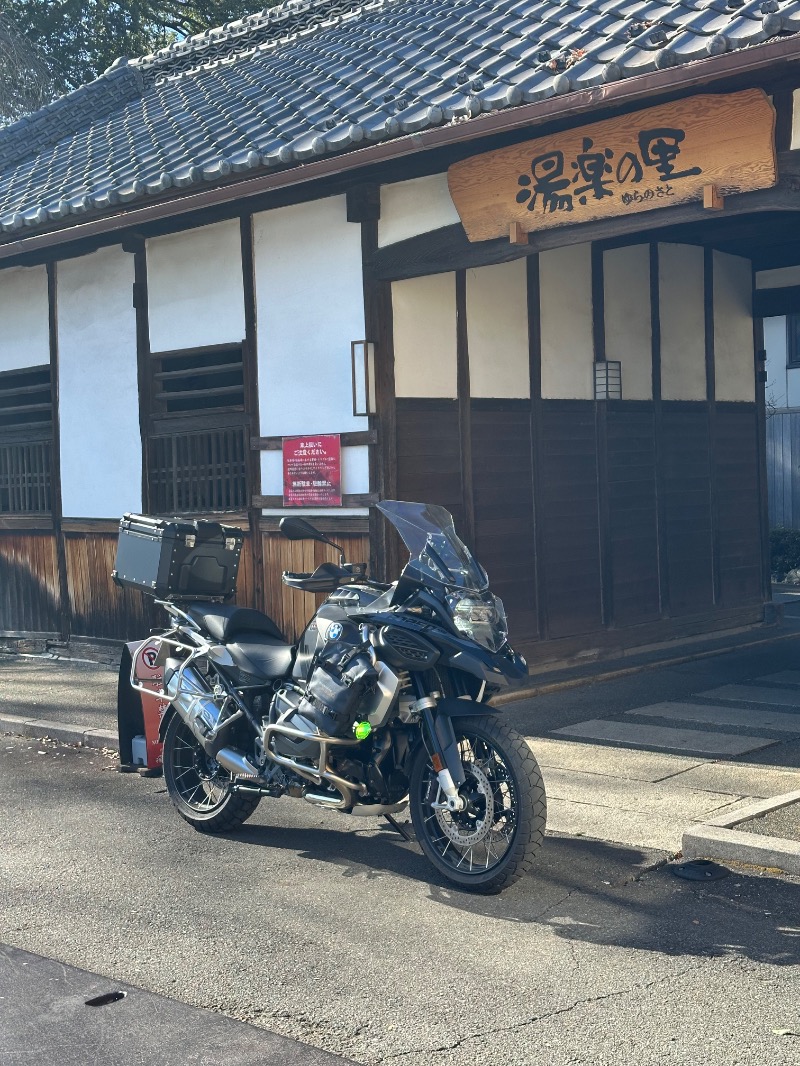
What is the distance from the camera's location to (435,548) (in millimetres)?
5672

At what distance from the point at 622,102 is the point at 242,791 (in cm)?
437

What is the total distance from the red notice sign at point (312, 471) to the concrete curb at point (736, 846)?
4.68 m

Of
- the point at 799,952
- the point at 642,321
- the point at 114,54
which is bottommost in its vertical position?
the point at 799,952

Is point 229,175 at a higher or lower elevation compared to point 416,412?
higher

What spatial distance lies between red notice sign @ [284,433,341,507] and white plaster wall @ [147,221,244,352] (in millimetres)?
1193

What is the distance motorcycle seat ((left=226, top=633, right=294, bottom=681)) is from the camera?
6.30 m

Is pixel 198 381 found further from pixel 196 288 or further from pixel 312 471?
pixel 312 471

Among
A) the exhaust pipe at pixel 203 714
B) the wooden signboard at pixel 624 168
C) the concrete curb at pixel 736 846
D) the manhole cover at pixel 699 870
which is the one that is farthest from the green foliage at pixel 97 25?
the manhole cover at pixel 699 870

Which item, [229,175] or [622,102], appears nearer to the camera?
[622,102]

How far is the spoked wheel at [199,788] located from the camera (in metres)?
6.42

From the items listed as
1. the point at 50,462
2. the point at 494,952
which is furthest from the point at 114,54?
the point at 494,952

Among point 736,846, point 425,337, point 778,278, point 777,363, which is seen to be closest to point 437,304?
point 425,337

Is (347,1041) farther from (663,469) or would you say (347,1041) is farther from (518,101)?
(663,469)

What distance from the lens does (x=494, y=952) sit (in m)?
4.73
